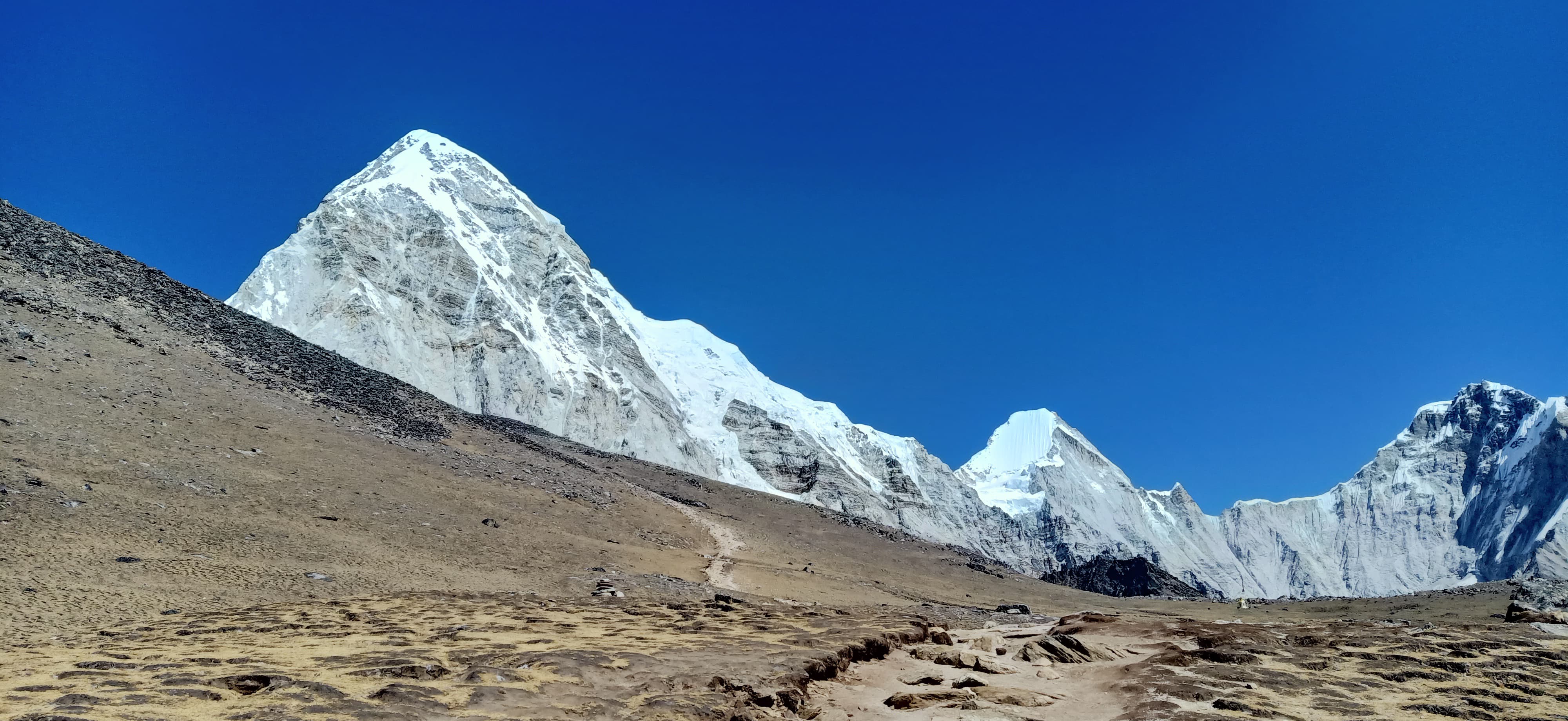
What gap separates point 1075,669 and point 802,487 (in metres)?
113

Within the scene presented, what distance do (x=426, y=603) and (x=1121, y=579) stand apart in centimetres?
9635

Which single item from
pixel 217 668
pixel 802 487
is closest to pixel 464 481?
pixel 217 668

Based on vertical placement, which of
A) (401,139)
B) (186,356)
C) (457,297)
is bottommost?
(186,356)

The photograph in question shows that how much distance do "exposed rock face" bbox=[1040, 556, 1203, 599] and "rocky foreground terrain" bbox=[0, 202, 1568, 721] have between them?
128ft

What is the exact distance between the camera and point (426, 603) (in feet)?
79.8

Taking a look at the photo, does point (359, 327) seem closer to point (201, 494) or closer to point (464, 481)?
point (464, 481)

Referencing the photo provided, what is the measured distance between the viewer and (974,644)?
82.3 ft

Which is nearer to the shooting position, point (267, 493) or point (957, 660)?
point (957, 660)

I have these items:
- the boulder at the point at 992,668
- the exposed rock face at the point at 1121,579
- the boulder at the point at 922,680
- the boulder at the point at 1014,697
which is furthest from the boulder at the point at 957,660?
the exposed rock face at the point at 1121,579

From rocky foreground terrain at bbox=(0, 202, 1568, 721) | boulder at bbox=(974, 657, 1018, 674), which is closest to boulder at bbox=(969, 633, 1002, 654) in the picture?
rocky foreground terrain at bbox=(0, 202, 1568, 721)

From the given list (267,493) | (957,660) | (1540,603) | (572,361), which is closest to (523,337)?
(572,361)

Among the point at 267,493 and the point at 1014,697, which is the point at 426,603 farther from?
the point at 1014,697

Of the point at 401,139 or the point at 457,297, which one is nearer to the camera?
the point at 457,297

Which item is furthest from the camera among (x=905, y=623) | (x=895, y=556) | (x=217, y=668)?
(x=895, y=556)
